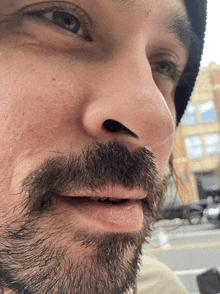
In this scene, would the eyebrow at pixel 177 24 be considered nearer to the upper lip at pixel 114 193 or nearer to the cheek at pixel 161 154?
the cheek at pixel 161 154

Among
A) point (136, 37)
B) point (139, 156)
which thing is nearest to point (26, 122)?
point (139, 156)

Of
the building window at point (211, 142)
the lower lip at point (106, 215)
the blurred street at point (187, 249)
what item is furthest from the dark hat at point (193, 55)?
the building window at point (211, 142)

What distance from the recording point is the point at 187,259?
5020mm

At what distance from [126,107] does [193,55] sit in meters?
0.92

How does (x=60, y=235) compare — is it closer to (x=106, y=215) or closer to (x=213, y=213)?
(x=106, y=215)

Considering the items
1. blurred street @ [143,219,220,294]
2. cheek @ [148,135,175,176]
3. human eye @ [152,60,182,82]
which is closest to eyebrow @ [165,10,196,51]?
human eye @ [152,60,182,82]

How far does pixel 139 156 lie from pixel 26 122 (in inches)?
13.0

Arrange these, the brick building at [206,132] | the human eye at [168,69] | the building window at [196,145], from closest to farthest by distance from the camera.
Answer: the human eye at [168,69]
the brick building at [206,132]
the building window at [196,145]

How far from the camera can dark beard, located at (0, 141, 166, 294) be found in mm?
600

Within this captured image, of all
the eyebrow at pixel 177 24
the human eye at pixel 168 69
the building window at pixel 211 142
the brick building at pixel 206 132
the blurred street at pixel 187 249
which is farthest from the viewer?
the building window at pixel 211 142

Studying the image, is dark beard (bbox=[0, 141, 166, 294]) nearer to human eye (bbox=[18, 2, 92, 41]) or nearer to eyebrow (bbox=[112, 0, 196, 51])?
human eye (bbox=[18, 2, 92, 41])

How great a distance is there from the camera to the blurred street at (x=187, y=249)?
3927 millimetres

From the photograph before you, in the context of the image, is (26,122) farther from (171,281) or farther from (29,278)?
(171,281)

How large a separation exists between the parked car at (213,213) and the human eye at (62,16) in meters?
8.88
